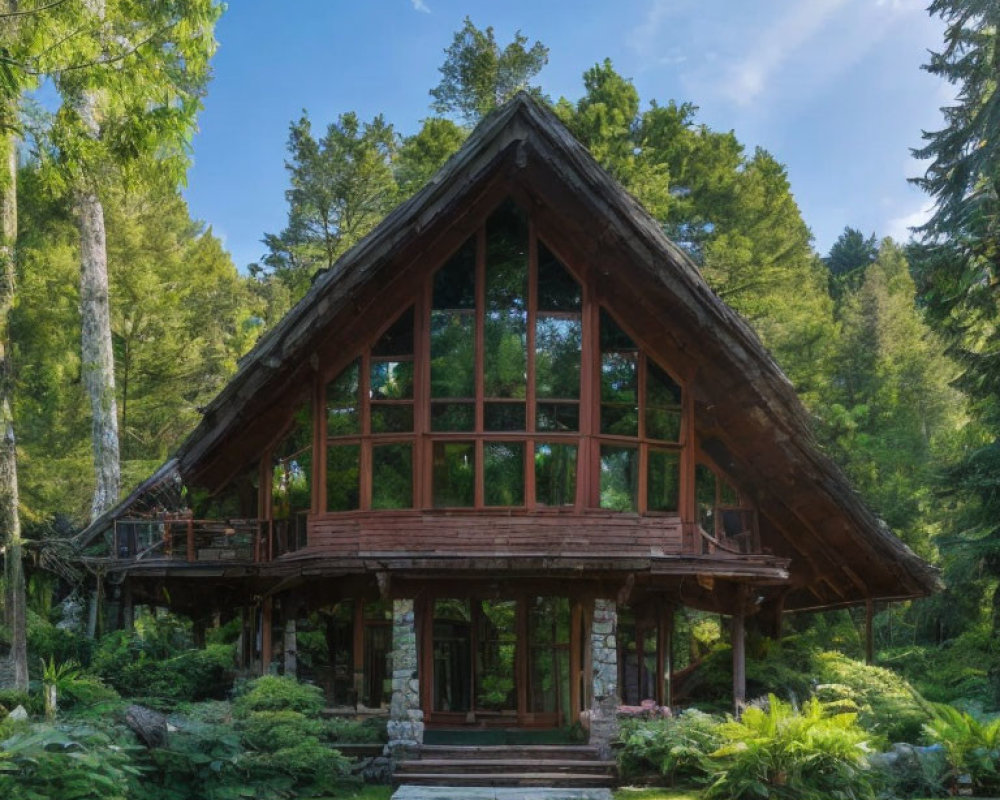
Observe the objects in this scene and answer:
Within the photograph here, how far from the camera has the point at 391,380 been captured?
16.3 m

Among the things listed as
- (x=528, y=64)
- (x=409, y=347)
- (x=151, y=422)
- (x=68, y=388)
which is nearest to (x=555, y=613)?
(x=409, y=347)

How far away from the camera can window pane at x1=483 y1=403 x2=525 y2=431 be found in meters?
16.0

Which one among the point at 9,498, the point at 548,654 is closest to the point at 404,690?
the point at 548,654

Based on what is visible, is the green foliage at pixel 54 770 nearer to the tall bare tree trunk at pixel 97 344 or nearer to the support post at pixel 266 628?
the support post at pixel 266 628

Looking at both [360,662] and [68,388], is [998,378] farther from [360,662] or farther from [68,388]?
[68,388]

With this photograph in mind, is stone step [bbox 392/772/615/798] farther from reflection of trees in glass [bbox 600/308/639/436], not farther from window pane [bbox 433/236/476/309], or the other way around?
window pane [bbox 433/236/476/309]

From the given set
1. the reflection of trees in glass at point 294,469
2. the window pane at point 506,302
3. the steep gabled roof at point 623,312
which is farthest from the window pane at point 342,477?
the window pane at point 506,302

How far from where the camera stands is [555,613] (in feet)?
55.9

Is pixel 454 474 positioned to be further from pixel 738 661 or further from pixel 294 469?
pixel 738 661

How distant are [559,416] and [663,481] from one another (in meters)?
2.07

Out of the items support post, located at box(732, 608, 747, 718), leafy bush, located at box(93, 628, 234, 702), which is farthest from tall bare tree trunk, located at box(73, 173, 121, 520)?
support post, located at box(732, 608, 747, 718)

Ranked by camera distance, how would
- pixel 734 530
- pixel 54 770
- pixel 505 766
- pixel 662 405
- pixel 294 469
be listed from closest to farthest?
1. pixel 54 770
2. pixel 505 766
3. pixel 662 405
4. pixel 294 469
5. pixel 734 530

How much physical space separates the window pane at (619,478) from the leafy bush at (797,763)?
16.4 feet

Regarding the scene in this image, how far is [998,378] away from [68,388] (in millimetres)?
20616
